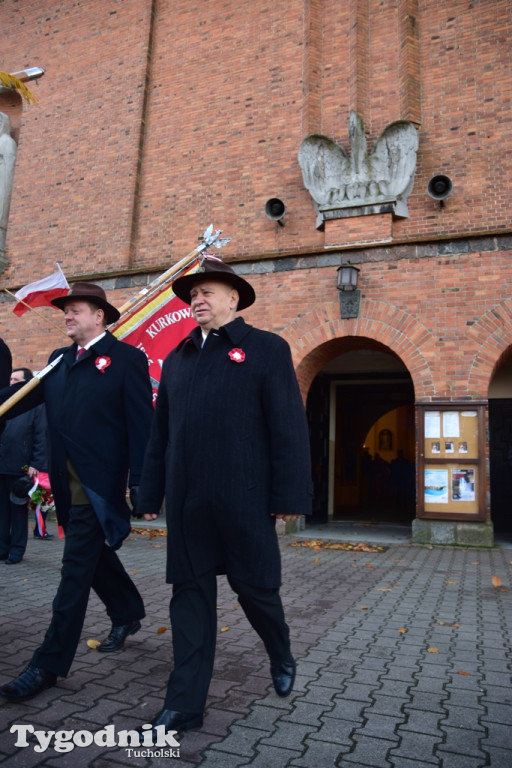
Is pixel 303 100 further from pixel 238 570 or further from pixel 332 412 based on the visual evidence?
pixel 238 570

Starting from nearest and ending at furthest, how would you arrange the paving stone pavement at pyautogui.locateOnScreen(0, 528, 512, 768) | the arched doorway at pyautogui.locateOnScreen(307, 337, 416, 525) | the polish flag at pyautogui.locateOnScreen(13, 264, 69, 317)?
the paving stone pavement at pyautogui.locateOnScreen(0, 528, 512, 768) < the polish flag at pyautogui.locateOnScreen(13, 264, 69, 317) < the arched doorway at pyautogui.locateOnScreen(307, 337, 416, 525)

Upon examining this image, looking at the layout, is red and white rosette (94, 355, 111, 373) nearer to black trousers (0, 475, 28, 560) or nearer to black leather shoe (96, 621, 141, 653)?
black leather shoe (96, 621, 141, 653)

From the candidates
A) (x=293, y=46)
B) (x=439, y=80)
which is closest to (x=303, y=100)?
(x=293, y=46)

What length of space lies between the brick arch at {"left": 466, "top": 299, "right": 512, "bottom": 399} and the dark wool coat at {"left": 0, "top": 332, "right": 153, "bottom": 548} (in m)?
7.08

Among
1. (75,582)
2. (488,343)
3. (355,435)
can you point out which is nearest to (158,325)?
(75,582)

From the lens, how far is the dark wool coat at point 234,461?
2738 mm

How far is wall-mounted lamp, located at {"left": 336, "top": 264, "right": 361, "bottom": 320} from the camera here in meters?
9.74

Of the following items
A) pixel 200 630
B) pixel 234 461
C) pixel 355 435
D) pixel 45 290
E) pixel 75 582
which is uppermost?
pixel 45 290

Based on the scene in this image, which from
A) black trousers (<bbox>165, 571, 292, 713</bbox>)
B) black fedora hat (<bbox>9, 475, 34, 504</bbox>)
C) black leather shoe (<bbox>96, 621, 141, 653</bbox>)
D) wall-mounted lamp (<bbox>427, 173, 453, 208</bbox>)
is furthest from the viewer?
wall-mounted lamp (<bbox>427, 173, 453, 208</bbox>)

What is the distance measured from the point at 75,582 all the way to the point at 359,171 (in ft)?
29.8

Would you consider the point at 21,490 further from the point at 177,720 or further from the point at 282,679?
the point at 177,720

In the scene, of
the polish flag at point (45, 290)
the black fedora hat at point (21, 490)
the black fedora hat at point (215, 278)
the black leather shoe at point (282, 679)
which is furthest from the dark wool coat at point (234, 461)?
the black fedora hat at point (21, 490)

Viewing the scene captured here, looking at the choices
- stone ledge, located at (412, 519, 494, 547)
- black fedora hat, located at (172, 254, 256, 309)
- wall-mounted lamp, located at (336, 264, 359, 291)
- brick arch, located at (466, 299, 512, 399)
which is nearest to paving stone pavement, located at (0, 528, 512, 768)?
black fedora hat, located at (172, 254, 256, 309)

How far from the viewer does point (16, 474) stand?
695 cm
